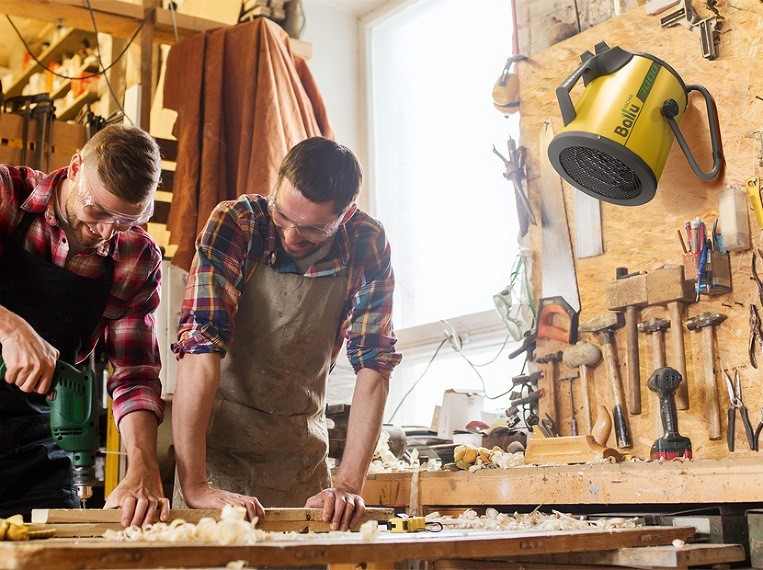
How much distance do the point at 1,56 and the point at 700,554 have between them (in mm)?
7173

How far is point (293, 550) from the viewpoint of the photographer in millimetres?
1360

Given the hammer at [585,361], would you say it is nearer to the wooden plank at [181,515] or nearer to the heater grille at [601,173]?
the heater grille at [601,173]

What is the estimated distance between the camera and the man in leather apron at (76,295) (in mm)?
1980

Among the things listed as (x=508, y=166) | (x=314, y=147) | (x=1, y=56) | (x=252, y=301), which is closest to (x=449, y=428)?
(x=508, y=166)

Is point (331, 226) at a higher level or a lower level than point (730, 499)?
higher

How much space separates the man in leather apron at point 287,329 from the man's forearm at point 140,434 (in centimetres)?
7

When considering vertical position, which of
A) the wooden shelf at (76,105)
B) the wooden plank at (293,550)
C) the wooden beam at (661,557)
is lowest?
the wooden beam at (661,557)

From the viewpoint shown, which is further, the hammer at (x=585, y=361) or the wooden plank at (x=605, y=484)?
the hammer at (x=585, y=361)

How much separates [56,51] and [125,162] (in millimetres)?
5058

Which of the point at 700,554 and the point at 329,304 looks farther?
the point at 329,304

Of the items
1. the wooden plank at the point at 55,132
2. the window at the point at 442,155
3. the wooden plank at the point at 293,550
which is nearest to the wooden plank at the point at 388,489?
the wooden plank at the point at 293,550

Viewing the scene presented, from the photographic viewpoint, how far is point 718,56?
9.18 ft

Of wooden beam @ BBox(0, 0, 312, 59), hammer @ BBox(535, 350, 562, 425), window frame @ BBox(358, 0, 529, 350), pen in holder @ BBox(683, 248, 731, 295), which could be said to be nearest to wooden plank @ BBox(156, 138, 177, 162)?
wooden beam @ BBox(0, 0, 312, 59)

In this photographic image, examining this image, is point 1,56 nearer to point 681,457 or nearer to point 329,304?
point 329,304
